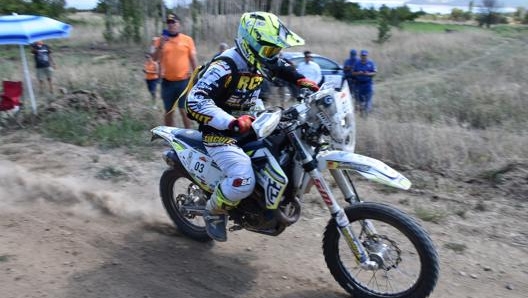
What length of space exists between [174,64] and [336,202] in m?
5.30

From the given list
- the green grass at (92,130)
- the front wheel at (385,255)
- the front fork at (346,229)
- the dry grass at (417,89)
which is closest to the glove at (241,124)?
the front fork at (346,229)

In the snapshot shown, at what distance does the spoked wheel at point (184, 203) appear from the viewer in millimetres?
4852

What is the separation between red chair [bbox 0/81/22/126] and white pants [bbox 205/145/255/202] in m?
6.25

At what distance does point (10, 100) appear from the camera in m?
9.18

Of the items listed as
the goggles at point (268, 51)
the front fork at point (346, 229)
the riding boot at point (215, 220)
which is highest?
the goggles at point (268, 51)

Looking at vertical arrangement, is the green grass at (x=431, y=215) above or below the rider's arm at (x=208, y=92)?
below

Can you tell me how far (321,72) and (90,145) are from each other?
632 cm

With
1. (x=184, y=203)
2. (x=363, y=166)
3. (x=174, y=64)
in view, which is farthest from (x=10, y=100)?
(x=363, y=166)

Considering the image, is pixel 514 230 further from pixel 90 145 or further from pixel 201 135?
pixel 90 145

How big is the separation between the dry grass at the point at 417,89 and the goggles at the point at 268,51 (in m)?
3.61

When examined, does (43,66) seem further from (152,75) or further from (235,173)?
(235,173)

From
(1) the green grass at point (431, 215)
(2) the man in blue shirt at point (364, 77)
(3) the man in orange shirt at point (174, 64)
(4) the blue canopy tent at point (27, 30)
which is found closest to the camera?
(1) the green grass at point (431, 215)

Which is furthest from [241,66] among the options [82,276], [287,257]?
[82,276]

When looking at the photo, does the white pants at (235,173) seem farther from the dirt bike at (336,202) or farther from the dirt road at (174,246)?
the dirt road at (174,246)
